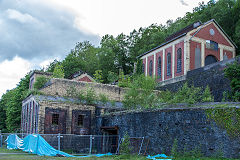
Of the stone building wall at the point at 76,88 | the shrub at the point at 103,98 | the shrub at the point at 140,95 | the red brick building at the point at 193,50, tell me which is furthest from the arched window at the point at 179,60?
→ the shrub at the point at 103,98

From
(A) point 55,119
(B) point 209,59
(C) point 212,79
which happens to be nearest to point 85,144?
(A) point 55,119

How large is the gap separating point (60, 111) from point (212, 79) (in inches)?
584

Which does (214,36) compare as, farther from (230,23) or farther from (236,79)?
(236,79)

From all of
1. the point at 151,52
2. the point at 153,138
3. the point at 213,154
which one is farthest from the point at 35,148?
the point at 151,52

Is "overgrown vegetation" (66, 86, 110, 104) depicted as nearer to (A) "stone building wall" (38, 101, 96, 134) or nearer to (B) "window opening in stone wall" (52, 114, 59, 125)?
(A) "stone building wall" (38, 101, 96, 134)

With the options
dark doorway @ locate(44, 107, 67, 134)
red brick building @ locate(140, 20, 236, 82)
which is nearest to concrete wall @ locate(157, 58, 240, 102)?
red brick building @ locate(140, 20, 236, 82)

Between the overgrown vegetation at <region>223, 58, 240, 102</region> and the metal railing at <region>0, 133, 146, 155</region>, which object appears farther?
the metal railing at <region>0, 133, 146, 155</region>

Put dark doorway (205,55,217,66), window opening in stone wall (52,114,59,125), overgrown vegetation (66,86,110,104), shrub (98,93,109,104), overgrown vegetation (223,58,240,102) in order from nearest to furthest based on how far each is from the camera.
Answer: overgrown vegetation (223,58,240,102)
window opening in stone wall (52,114,59,125)
overgrown vegetation (66,86,110,104)
shrub (98,93,109,104)
dark doorway (205,55,217,66)

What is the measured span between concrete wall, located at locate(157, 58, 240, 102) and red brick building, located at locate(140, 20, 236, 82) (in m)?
2.00

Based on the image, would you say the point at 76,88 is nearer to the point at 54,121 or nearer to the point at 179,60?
the point at 54,121

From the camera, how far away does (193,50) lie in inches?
1344

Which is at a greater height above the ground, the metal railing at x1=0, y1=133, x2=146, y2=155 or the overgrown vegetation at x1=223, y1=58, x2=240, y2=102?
the overgrown vegetation at x1=223, y1=58, x2=240, y2=102

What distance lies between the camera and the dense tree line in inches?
1687

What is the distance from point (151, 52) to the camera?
4131 centimetres
